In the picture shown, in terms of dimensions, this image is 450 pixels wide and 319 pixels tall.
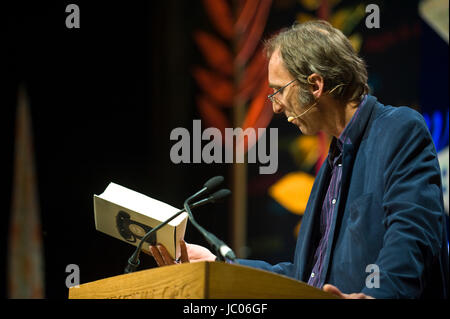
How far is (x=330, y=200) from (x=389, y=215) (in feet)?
1.39

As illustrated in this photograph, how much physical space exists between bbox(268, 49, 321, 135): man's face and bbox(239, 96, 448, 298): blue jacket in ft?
0.73

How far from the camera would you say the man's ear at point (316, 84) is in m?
2.05

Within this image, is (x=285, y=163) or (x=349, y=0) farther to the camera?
(x=285, y=163)

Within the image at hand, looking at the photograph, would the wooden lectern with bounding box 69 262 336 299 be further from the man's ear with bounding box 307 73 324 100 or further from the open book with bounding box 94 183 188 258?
the man's ear with bounding box 307 73 324 100

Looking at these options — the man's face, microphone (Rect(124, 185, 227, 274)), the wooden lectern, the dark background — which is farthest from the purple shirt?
the dark background

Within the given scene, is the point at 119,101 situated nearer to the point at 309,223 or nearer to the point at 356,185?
the point at 309,223

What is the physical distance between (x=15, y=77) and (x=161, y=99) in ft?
3.77

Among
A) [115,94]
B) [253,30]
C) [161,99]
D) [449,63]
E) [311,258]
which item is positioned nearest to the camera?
[311,258]

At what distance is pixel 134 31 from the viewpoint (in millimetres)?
4355

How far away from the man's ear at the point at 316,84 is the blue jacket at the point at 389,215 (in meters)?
0.18

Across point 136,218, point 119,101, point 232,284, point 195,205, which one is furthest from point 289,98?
point 119,101

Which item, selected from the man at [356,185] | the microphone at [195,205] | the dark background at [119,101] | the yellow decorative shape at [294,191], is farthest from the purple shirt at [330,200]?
the yellow decorative shape at [294,191]
